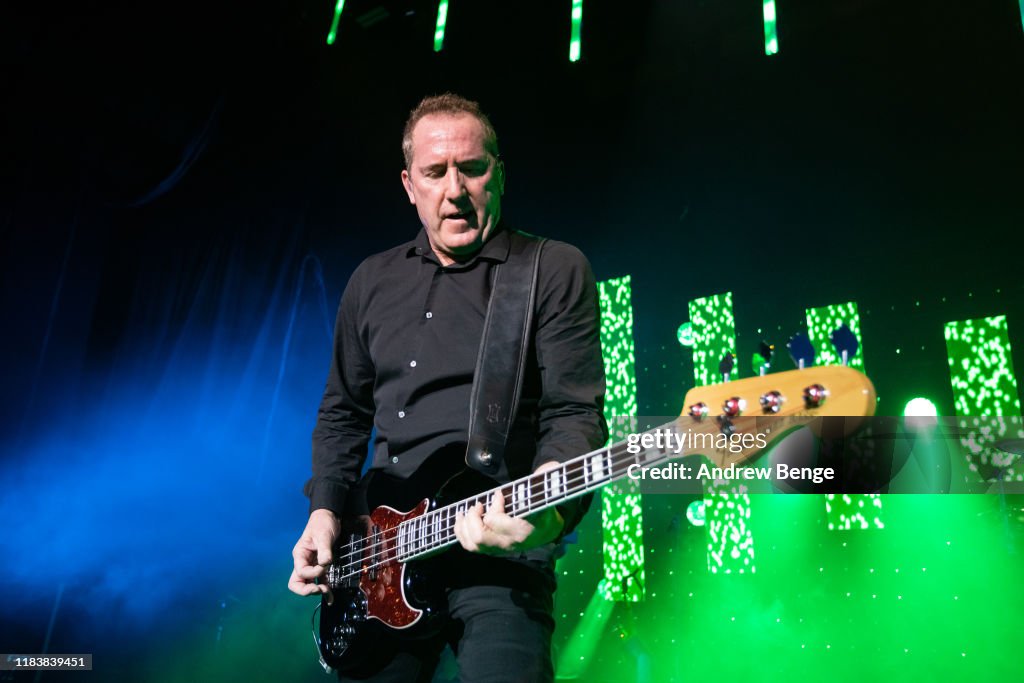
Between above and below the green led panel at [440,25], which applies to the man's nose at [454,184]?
below

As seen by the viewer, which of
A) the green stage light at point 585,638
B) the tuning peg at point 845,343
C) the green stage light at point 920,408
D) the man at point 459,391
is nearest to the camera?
the tuning peg at point 845,343

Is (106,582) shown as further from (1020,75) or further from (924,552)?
(1020,75)

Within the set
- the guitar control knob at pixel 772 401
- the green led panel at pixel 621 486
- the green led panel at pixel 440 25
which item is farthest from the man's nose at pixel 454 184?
the green led panel at pixel 440 25

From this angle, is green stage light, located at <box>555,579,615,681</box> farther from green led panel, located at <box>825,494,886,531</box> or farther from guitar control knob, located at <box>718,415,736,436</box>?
guitar control knob, located at <box>718,415,736,436</box>

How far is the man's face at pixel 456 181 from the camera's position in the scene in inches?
83.5

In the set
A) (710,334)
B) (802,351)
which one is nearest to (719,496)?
(710,334)

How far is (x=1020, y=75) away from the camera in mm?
3678

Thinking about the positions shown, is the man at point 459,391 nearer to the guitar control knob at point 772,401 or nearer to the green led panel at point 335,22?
the guitar control knob at point 772,401

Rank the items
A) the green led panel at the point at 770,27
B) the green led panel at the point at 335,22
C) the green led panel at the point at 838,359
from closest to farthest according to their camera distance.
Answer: the green led panel at the point at 838,359 → the green led panel at the point at 770,27 → the green led panel at the point at 335,22

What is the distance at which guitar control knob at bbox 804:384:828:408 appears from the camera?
50.7 inches

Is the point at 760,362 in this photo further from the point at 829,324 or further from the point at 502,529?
the point at 829,324

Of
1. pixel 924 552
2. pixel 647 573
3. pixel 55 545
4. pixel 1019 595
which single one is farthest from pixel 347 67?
pixel 1019 595

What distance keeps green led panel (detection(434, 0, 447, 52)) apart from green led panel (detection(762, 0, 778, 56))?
215 centimetres

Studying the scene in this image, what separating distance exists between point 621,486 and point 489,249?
10.5 feet
